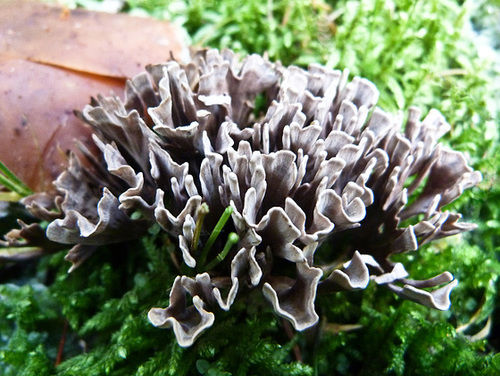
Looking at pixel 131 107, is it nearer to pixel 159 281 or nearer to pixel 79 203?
pixel 79 203

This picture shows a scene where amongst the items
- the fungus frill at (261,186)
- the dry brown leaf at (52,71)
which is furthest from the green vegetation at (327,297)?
the dry brown leaf at (52,71)

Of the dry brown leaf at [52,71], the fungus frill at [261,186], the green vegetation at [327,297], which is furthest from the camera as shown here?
the dry brown leaf at [52,71]

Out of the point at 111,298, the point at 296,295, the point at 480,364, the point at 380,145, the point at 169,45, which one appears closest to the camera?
the point at 296,295

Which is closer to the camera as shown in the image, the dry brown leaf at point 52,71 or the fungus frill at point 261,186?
the fungus frill at point 261,186

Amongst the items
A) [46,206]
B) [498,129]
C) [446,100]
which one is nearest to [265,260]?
[46,206]

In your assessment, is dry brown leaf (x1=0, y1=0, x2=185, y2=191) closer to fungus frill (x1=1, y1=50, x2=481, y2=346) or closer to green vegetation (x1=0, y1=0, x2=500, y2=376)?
fungus frill (x1=1, y1=50, x2=481, y2=346)

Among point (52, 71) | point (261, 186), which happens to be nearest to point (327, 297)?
point (261, 186)

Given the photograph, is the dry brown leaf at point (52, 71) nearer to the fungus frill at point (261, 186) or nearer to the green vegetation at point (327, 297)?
the fungus frill at point (261, 186)
